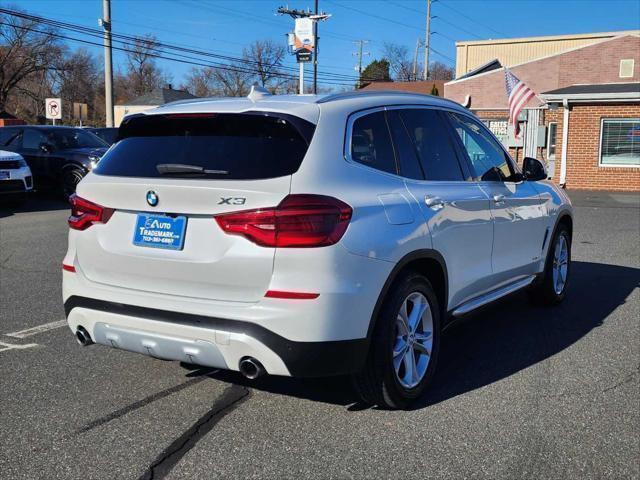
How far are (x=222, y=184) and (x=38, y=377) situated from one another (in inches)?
82.9

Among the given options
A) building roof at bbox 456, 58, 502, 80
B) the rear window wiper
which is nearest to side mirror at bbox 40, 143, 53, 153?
the rear window wiper

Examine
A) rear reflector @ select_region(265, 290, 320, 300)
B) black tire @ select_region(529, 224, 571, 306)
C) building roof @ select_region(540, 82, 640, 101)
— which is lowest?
black tire @ select_region(529, 224, 571, 306)

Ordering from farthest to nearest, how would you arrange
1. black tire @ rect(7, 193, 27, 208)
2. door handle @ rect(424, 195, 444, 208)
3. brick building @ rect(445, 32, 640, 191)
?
1. brick building @ rect(445, 32, 640, 191)
2. black tire @ rect(7, 193, 27, 208)
3. door handle @ rect(424, 195, 444, 208)

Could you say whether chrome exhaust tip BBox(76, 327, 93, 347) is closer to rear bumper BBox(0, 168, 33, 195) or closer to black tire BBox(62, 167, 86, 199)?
rear bumper BBox(0, 168, 33, 195)

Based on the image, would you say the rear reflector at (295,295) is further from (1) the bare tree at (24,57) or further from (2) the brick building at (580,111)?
(1) the bare tree at (24,57)

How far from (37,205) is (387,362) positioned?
44.7 feet

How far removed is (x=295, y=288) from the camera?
319 cm

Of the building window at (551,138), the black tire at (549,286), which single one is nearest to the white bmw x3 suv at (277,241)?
the black tire at (549,286)


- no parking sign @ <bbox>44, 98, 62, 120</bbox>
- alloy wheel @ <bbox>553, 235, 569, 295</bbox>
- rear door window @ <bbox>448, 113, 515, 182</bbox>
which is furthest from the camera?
no parking sign @ <bbox>44, 98, 62, 120</bbox>

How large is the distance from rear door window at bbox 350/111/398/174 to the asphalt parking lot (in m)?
1.47

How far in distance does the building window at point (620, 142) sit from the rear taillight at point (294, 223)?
67.4ft

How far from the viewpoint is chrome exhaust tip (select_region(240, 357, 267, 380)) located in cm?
329

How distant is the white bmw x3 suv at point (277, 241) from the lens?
322 centimetres

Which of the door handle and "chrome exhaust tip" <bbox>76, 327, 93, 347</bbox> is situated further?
the door handle
